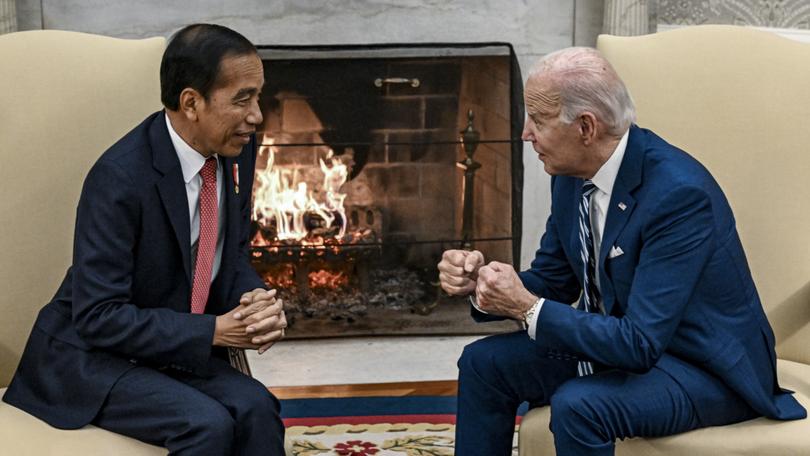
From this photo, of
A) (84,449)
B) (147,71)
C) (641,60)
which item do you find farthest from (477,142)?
(84,449)

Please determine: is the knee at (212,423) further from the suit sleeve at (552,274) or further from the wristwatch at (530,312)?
the suit sleeve at (552,274)

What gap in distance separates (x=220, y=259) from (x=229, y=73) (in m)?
0.39

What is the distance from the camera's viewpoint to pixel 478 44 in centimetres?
401

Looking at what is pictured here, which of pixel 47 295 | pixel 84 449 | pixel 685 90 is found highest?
pixel 685 90

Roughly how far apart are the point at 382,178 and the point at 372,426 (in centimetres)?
116

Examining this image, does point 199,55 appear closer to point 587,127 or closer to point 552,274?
point 587,127

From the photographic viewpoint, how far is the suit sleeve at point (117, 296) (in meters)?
2.15

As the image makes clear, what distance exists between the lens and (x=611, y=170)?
7.41 feet

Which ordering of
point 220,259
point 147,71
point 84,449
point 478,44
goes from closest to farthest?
1. point 84,449
2. point 220,259
3. point 147,71
4. point 478,44

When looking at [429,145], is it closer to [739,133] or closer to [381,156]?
[381,156]

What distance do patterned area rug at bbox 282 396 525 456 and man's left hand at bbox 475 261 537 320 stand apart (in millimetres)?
881

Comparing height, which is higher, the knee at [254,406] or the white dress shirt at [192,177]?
the white dress shirt at [192,177]

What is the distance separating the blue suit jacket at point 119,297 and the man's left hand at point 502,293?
50cm

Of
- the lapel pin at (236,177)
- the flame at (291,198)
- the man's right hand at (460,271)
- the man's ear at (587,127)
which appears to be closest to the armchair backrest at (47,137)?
the lapel pin at (236,177)
